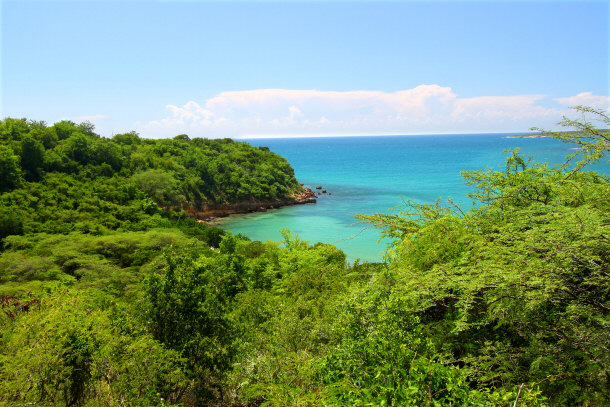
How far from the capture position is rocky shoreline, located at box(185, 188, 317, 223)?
145 feet

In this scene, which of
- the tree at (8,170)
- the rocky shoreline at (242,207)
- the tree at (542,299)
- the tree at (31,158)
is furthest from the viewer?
the rocky shoreline at (242,207)

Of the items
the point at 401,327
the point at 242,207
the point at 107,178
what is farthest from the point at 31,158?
the point at 401,327

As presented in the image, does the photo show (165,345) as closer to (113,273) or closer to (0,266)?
(113,273)

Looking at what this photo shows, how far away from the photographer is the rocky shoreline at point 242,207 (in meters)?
44.2

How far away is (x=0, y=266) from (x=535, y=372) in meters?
24.6

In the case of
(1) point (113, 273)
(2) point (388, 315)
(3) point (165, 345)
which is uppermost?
(2) point (388, 315)

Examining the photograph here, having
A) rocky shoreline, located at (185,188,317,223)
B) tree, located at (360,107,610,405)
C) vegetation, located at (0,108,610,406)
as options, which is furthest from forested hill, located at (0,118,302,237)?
tree, located at (360,107,610,405)

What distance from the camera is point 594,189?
24.4ft

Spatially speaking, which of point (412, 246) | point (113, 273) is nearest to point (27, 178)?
point (113, 273)

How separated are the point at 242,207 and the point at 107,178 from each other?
16378 millimetres

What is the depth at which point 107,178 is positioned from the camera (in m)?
40.9

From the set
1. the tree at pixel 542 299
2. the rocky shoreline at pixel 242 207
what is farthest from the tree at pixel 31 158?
the tree at pixel 542 299

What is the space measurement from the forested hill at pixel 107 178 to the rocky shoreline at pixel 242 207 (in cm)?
68

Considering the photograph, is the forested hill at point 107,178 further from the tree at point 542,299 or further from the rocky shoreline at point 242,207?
the tree at point 542,299
